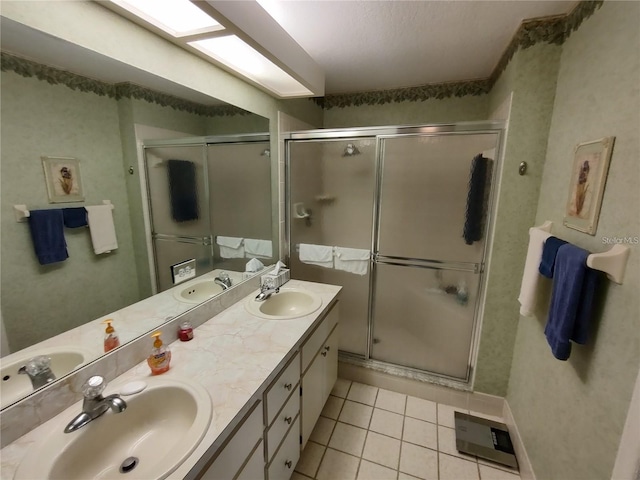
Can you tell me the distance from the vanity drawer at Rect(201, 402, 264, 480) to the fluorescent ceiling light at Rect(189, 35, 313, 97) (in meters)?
1.48

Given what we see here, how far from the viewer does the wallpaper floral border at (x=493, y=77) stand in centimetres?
130

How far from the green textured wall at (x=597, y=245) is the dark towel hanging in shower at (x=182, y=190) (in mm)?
1710

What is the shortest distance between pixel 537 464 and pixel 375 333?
1.12 metres

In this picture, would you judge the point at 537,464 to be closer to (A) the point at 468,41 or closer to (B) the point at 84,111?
(A) the point at 468,41

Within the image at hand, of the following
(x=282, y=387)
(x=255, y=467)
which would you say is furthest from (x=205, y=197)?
(x=255, y=467)

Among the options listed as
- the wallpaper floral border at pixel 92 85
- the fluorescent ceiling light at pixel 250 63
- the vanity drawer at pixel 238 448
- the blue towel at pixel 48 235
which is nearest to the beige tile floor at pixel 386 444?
the vanity drawer at pixel 238 448

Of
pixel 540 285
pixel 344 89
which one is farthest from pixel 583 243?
pixel 344 89

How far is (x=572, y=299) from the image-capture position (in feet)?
3.18

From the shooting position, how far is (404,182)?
1.90m

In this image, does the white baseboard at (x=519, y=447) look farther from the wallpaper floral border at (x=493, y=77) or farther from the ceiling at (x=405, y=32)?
the ceiling at (x=405, y=32)

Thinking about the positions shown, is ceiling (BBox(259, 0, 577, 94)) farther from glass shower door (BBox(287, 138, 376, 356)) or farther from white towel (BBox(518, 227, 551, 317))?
white towel (BBox(518, 227, 551, 317))

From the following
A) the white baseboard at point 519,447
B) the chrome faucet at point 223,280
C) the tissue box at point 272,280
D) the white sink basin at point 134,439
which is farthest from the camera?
the tissue box at point 272,280

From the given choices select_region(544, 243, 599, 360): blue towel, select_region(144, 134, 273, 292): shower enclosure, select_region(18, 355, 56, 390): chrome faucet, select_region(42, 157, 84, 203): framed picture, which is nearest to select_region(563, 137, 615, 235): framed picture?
select_region(544, 243, 599, 360): blue towel

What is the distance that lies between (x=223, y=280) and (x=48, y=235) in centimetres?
88
